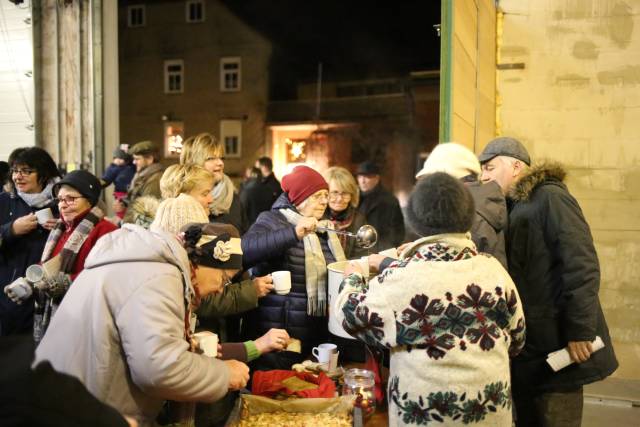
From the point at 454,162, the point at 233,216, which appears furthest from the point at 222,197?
the point at 454,162

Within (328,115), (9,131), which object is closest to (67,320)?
(9,131)

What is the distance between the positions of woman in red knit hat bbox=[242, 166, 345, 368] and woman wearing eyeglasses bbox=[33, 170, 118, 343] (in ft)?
3.26

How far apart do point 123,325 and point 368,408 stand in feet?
4.12

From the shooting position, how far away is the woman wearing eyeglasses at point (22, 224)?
12.4 ft

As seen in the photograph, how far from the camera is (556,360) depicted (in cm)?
306

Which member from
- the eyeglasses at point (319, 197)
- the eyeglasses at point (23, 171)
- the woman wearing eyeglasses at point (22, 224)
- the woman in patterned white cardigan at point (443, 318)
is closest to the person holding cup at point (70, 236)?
the woman wearing eyeglasses at point (22, 224)

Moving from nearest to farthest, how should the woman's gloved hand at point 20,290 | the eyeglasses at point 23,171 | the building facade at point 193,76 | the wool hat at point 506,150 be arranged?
the woman's gloved hand at point 20,290, the wool hat at point 506,150, the eyeglasses at point 23,171, the building facade at point 193,76

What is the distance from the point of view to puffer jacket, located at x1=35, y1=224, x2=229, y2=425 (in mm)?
1751

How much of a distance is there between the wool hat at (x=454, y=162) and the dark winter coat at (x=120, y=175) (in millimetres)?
4137

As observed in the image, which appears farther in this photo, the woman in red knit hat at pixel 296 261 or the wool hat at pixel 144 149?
the wool hat at pixel 144 149

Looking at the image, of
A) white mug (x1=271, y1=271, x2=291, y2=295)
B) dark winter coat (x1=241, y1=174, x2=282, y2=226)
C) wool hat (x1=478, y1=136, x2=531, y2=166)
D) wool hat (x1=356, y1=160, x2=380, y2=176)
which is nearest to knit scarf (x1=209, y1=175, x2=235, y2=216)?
white mug (x1=271, y1=271, x2=291, y2=295)

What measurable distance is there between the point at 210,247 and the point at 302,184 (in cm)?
159

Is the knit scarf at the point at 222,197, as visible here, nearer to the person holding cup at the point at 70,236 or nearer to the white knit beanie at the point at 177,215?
the person holding cup at the point at 70,236

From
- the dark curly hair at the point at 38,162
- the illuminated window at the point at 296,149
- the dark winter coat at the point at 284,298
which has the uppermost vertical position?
the illuminated window at the point at 296,149
